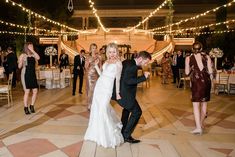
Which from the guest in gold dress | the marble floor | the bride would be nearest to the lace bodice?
the bride

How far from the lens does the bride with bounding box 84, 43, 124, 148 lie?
186 inches

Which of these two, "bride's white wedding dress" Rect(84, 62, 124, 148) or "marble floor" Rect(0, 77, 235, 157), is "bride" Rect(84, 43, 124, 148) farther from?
"marble floor" Rect(0, 77, 235, 157)

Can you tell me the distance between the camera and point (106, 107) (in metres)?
4.88

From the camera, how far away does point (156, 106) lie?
823 centimetres

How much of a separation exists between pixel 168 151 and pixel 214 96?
237 inches

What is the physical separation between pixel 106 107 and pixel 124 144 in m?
0.63

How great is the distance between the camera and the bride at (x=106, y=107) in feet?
15.5

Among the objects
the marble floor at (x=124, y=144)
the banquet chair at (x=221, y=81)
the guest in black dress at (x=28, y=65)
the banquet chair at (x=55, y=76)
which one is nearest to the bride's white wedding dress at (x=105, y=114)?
the marble floor at (x=124, y=144)

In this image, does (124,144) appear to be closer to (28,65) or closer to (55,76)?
(28,65)

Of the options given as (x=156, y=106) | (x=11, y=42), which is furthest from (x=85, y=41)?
(x=156, y=106)

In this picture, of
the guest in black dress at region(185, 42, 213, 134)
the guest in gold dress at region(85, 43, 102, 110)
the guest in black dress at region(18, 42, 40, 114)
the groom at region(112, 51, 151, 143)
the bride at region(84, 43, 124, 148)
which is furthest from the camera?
the guest in gold dress at region(85, 43, 102, 110)

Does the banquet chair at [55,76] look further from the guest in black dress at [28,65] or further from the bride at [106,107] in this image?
the bride at [106,107]

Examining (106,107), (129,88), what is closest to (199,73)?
(129,88)

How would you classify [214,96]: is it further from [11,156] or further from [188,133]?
[11,156]
